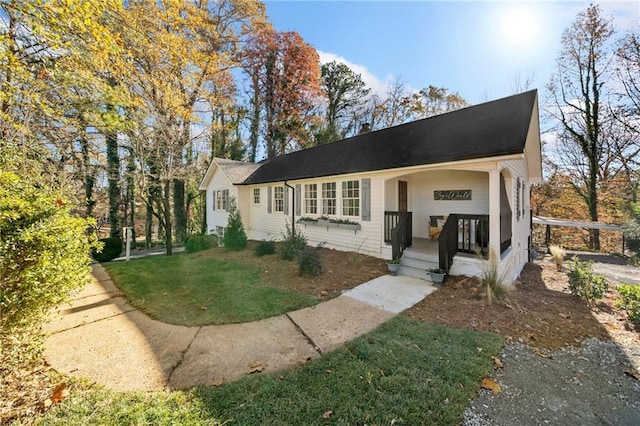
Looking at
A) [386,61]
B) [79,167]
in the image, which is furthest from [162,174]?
[386,61]

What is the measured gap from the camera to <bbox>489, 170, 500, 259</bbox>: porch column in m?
5.78

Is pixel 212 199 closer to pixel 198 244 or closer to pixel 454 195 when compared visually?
pixel 198 244

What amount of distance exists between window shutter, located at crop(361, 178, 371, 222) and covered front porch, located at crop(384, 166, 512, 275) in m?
0.60

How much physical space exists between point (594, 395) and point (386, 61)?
1493 centimetres

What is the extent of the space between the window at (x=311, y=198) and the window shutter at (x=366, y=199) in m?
2.55

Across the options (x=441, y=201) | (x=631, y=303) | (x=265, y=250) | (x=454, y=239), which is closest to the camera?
(x=631, y=303)

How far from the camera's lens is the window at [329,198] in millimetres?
9935

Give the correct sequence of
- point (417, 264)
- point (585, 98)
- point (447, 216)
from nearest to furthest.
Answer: point (417, 264) < point (447, 216) < point (585, 98)

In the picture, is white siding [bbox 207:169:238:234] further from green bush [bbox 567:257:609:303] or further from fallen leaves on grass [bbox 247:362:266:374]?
green bush [bbox 567:257:609:303]

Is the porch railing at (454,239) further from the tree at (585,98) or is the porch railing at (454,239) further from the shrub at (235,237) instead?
the tree at (585,98)

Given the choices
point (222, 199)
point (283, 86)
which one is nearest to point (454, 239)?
point (222, 199)

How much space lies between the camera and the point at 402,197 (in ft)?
30.0

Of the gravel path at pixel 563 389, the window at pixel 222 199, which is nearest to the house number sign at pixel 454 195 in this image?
the gravel path at pixel 563 389

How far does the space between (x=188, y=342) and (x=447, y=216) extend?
7760 millimetres
